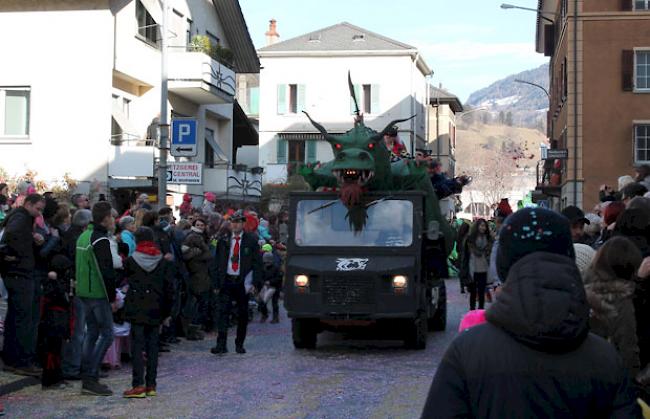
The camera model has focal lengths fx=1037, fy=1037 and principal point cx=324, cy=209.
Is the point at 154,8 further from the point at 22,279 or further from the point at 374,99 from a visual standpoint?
the point at 374,99

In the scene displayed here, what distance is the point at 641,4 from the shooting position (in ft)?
128

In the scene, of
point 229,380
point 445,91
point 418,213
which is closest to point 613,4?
point 418,213

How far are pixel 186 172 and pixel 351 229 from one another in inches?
216

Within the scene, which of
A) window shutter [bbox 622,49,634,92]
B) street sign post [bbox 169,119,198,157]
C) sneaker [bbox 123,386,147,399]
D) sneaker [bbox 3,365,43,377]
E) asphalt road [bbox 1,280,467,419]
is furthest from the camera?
window shutter [bbox 622,49,634,92]

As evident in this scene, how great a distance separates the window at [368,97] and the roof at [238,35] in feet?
72.2

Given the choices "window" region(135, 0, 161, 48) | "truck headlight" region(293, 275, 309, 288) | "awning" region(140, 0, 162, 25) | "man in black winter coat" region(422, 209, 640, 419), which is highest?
"awning" region(140, 0, 162, 25)

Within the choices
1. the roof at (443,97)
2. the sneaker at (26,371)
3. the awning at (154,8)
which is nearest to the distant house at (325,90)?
the roof at (443,97)

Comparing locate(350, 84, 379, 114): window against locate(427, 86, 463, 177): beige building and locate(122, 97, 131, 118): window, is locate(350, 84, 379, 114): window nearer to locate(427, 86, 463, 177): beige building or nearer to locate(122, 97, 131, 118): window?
locate(427, 86, 463, 177): beige building

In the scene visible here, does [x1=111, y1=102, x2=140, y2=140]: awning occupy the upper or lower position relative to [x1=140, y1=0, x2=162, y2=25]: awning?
lower

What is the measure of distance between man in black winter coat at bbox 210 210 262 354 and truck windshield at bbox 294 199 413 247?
0.83 m

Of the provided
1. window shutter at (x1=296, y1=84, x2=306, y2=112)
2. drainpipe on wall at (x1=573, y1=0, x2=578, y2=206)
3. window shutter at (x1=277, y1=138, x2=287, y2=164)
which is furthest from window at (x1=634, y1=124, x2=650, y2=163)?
window shutter at (x1=296, y1=84, x2=306, y2=112)

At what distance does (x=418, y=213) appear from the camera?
47.6 feet

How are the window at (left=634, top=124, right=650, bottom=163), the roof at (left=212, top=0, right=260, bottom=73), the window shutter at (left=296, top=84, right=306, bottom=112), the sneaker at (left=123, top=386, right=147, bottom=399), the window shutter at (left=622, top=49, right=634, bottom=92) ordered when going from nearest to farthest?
the sneaker at (left=123, top=386, right=147, bottom=399) < the roof at (left=212, top=0, right=260, bottom=73) < the window shutter at (left=622, top=49, right=634, bottom=92) < the window at (left=634, top=124, right=650, bottom=163) < the window shutter at (left=296, top=84, right=306, bottom=112)

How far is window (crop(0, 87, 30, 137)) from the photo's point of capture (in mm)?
27922
